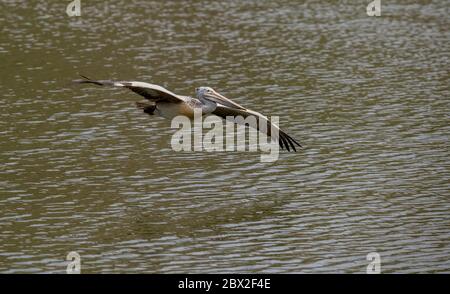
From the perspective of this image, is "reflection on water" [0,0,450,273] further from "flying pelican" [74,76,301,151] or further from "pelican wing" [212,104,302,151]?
"flying pelican" [74,76,301,151]

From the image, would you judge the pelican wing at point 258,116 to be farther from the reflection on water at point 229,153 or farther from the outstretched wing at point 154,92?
the outstretched wing at point 154,92

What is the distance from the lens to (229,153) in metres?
19.0

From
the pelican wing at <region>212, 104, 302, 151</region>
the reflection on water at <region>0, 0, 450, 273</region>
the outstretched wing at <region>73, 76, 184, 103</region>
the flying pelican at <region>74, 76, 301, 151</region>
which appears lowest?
the reflection on water at <region>0, 0, 450, 273</region>

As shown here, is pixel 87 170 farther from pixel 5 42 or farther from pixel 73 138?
pixel 5 42

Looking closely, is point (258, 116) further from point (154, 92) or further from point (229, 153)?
point (229, 153)

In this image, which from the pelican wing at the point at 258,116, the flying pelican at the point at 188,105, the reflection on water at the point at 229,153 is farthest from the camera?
the pelican wing at the point at 258,116

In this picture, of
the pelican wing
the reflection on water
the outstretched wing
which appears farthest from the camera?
the pelican wing

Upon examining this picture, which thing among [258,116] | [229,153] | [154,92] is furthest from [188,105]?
[229,153]

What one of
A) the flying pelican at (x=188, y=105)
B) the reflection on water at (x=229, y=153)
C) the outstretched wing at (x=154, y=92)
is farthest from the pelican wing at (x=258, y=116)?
the outstretched wing at (x=154, y=92)

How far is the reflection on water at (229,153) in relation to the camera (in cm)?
1442

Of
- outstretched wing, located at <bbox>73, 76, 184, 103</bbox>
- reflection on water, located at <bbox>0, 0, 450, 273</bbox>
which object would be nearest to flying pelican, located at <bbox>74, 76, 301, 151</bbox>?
outstretched wing, located at <bbox>73, 76, 184, 103</bbox>

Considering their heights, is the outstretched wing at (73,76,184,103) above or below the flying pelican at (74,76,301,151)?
above

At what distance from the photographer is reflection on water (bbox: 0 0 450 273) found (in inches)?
568

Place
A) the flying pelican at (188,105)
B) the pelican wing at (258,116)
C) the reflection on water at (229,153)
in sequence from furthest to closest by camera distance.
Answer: the pelican wing at (258,116), the flying pelican at (188,105), the reflection on water at (229,153)
